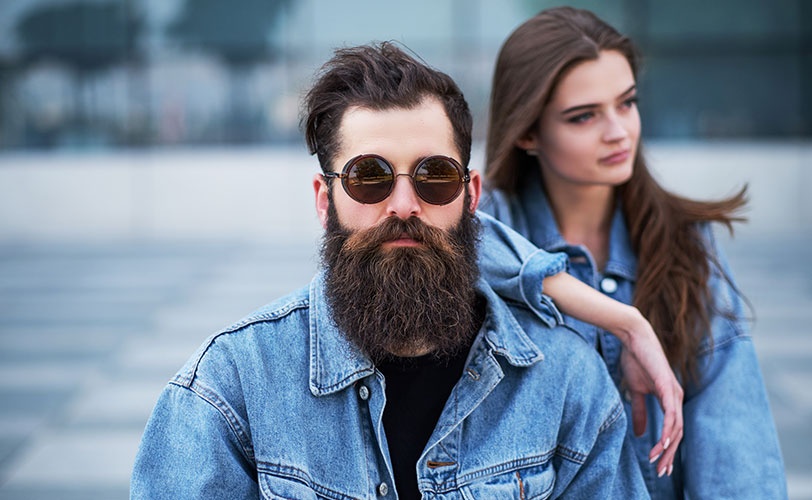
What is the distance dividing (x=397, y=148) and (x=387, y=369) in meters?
0.51

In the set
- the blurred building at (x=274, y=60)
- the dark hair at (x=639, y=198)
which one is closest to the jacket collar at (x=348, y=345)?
the dark hair at (x=639, y=198)

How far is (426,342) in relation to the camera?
2.10 meters

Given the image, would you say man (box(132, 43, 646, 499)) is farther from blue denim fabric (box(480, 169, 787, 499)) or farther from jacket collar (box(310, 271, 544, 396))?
blue denim fabric (box(480, 169, 787, 499))

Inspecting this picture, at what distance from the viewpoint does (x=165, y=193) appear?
1617 cm

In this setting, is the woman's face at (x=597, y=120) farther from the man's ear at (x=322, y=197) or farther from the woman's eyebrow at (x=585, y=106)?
the man's ear at (x=322, y=197)

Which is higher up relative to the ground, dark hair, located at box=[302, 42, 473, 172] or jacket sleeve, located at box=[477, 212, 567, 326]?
dark hair, located at box=[302, 42, 473, 172]

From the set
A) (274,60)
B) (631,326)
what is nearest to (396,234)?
(631,326)

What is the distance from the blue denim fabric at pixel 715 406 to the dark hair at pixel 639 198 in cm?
5

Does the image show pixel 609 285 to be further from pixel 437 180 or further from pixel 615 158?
pixel 437 180

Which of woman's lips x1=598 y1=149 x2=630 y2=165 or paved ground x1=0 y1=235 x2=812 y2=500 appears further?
paved ground x1=0 y1=235 x2=812 y2=500

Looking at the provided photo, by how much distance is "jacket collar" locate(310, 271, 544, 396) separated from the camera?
6.63 feet

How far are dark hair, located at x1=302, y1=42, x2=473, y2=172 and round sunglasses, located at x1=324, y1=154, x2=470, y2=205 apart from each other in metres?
0.11

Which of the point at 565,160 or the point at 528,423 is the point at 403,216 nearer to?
the point at 528,423

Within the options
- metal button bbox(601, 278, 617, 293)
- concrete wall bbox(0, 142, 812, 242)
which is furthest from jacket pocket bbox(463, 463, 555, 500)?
concrete wall bbox(0, 142, 812, 242)
